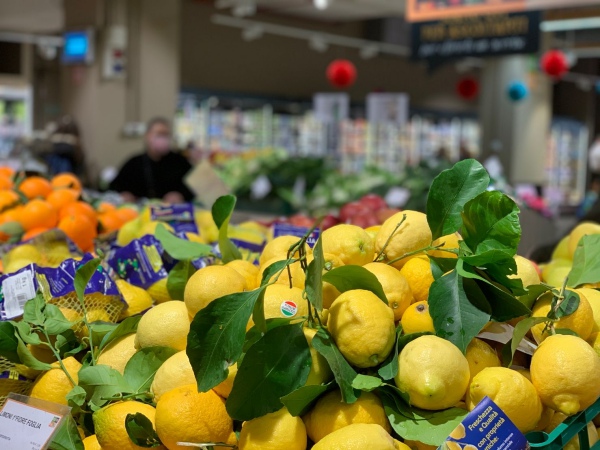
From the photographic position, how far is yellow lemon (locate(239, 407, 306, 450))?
121 centimetres

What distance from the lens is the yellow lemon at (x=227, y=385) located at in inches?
51.6

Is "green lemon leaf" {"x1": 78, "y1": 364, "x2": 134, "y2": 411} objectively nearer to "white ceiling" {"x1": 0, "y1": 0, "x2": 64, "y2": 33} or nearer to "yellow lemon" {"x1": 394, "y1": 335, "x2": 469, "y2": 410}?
"yellow lemon" {"x1": 394, "y1": 335, "x2": 469, "y2": 410}

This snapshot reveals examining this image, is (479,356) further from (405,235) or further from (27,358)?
(27,358)

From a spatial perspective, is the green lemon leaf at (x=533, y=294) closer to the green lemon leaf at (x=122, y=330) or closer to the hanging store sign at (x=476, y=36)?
the green lemon leaf at (x=122, y=330)

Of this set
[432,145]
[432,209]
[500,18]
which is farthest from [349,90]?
[432,209]

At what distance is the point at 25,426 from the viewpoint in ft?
4.45

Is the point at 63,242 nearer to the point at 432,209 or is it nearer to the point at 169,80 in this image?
the point at 432,209

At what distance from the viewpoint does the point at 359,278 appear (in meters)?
1.34

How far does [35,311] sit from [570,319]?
1.03 meters

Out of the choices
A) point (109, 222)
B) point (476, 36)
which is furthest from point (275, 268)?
point (476, 36)

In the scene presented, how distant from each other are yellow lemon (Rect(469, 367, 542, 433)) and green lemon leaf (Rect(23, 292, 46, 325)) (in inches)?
33.6

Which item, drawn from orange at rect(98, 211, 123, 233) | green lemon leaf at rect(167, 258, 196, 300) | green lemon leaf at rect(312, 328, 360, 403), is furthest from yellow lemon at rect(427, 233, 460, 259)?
orange at rect(98, 211, 123, 233)

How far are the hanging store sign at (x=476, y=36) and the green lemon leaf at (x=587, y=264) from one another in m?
4.29

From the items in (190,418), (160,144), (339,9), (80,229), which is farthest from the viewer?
(339,9)
